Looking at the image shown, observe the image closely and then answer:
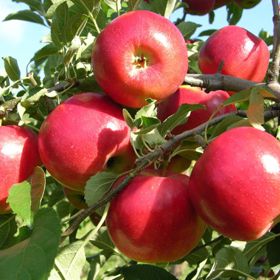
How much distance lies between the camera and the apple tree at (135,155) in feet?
3.00

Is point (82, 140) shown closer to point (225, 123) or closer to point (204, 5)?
point (225, 123)

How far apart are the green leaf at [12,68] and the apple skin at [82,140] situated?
0.34 m

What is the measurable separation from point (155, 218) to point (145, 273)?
29cm

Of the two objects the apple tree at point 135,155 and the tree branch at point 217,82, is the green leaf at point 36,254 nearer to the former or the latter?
the apple tree at point 135,155

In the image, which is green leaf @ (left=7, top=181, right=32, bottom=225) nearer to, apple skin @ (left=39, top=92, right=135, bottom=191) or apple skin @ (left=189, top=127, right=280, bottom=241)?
apple skin @ (left=39, top=92, right=135, bottom=191)

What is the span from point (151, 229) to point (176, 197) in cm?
8

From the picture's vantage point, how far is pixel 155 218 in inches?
39.4

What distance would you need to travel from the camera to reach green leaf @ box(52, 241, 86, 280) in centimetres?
111

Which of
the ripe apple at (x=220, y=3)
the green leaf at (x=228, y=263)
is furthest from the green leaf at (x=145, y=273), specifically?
the ripe apple at (x=220, y=3)

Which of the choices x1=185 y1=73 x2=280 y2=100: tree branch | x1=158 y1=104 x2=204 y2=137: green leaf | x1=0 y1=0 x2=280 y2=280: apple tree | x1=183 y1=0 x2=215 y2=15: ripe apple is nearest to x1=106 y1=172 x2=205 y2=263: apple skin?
x1=0 y1=0 x2=280 y2=280: apple tree

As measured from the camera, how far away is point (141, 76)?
1088 millimetres

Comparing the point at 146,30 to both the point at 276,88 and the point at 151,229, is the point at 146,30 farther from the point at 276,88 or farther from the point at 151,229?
the point at 151,229

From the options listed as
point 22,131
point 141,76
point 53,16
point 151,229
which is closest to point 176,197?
point 151,229

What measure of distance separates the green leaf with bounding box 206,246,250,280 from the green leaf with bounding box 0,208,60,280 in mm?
502
